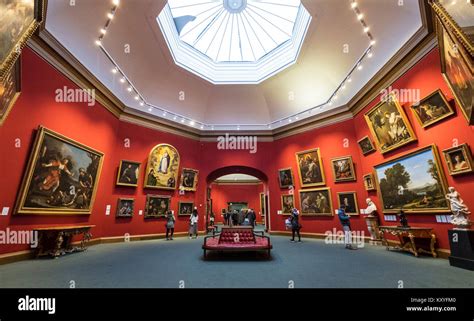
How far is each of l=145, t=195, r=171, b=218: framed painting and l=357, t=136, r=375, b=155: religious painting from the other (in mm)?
10957

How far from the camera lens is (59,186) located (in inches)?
296

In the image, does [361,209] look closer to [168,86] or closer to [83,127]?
[168,86]

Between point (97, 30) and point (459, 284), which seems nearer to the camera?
point (459, 284)

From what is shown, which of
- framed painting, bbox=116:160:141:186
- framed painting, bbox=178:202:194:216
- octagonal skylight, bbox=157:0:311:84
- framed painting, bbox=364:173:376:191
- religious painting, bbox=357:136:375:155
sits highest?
octagonal skylight, bbox=157:0:311:84

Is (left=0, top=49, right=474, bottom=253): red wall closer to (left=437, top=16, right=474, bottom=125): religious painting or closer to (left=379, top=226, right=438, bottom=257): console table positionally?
(left=379, top=226, right=438, bottom=257): console table

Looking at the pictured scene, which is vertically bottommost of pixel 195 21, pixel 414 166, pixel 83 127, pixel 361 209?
pixel 361 209

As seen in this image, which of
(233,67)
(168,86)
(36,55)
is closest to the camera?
(36,55)

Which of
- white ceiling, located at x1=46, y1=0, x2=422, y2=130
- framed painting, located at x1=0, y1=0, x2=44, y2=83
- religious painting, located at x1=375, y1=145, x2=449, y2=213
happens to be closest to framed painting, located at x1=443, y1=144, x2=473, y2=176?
religious painting, located at x1=375, y1=145, x2=449, y2=213

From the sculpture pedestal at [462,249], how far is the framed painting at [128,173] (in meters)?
12.7

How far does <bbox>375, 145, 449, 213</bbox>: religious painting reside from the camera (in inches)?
259

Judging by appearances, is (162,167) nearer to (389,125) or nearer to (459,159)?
(389,125)

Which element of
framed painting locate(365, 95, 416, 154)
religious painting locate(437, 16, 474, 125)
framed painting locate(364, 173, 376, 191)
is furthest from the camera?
framed painting locate(364, 173, 376, 191)
